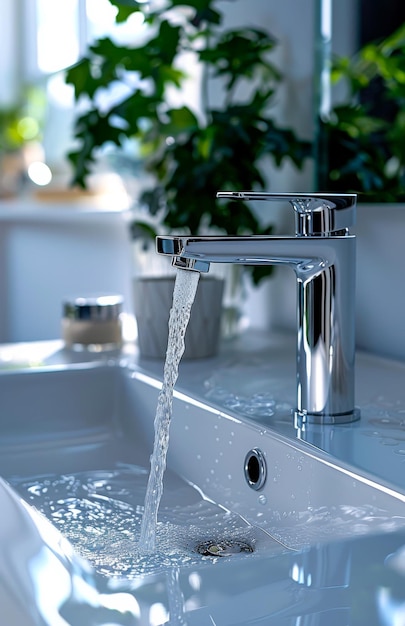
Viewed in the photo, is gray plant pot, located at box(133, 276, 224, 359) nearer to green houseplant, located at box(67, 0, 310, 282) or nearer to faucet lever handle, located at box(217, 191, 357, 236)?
green houseplant, located at box(67, 0, 310, 282)

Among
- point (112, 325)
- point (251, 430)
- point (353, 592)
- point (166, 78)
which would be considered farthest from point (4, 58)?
point (353, 592)

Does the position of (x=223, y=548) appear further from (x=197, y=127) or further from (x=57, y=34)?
(x=57, y=34)

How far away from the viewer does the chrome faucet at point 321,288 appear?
0.73 meters

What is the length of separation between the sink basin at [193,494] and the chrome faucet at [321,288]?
0.15 feet

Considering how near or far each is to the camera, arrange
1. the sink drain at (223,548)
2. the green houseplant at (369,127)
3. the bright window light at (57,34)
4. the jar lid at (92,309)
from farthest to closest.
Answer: the bright window light at (57,34) → the jar lid at (92,309) → the green houseplant at (369,127) → the sink drain at (223,548)

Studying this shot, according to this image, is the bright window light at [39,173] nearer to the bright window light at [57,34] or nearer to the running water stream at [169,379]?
the bright window light at [57,34]

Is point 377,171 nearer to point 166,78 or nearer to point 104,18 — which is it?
point 166,78

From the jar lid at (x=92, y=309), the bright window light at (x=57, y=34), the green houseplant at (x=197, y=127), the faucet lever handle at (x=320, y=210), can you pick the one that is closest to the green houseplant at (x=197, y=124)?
the green houseplant at (x=197, y=127)

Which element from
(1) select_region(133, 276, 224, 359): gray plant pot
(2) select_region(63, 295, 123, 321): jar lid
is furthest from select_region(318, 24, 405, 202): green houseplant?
(2) select_region(63, 295, 123, 321): jar lid

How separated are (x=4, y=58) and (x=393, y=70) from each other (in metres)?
2.29

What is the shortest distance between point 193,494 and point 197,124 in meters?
0.59

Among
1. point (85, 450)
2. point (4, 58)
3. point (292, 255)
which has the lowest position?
point (85, 450)

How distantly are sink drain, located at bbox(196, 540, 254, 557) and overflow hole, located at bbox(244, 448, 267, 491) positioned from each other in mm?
67

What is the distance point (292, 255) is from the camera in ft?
2.41
